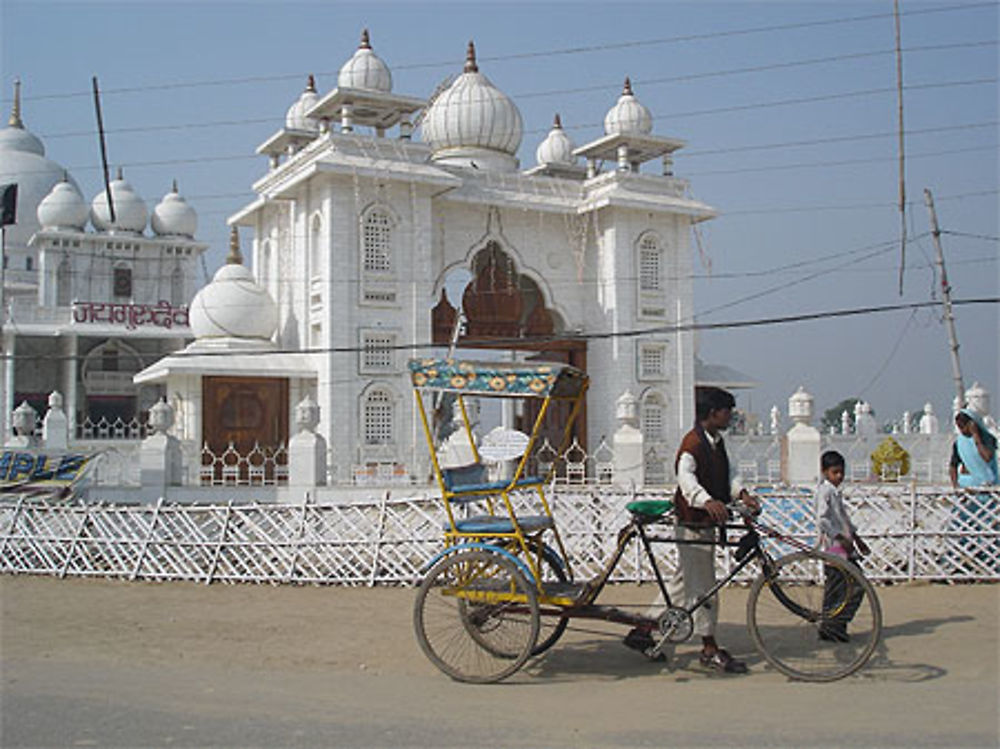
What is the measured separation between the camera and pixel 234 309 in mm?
22203

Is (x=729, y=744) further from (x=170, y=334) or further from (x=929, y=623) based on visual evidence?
(x=170, y=334)

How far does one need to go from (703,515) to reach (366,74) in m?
18.9

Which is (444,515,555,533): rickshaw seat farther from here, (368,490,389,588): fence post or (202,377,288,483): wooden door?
(202,377,288,483): wooden door

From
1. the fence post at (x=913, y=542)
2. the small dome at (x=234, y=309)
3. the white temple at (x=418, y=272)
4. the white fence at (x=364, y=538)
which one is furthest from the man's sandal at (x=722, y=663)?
the small dome at (x=234, y=309)

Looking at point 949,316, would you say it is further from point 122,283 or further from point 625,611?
point 122,283

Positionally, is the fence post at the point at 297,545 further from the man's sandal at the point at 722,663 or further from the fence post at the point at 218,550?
the man's sandal at the point at 722,663

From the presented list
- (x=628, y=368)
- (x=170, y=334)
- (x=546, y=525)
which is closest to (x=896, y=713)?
(x=546, y=525)

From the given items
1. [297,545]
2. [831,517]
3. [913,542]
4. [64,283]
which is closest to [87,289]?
[64,283]

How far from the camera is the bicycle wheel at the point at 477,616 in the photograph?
19.4 feet

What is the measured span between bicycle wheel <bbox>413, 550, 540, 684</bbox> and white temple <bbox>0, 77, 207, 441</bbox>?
2629 cm

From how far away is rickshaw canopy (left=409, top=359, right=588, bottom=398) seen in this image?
6.43 meters

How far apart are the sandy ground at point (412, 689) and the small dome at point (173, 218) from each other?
32.2m

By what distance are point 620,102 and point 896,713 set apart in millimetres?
22518

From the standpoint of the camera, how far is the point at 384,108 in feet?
72.6
